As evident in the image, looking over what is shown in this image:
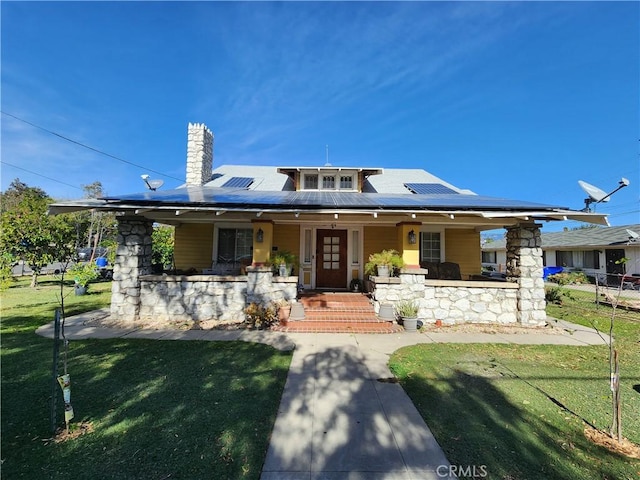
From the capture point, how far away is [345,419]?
135 inches

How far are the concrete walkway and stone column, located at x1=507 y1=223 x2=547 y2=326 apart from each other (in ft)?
4.81

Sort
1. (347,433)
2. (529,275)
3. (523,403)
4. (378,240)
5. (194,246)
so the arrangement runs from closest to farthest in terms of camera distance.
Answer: (347,433) < (523,403) < (529,275) < (378,240) < (194,246)

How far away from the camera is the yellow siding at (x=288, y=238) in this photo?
423 inches

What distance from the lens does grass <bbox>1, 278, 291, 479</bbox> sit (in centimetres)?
261

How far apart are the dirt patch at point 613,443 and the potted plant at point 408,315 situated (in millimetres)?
4121

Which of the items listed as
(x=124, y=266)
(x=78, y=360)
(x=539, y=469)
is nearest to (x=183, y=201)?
(x=124, y=266)

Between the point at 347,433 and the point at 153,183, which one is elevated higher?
the point at 153,183

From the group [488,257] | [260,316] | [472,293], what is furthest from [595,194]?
[488,257]

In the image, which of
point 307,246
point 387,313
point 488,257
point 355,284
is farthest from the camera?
point 488,257

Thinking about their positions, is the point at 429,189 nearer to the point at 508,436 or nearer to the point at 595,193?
the point at 595,193

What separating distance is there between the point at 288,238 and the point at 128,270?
17.2 feet

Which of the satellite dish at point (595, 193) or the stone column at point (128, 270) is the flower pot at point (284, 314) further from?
the satellite dish at point (595, 193)

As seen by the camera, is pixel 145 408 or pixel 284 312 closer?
pixel 145 408

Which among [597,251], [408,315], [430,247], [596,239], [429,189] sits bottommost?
[408,315]
